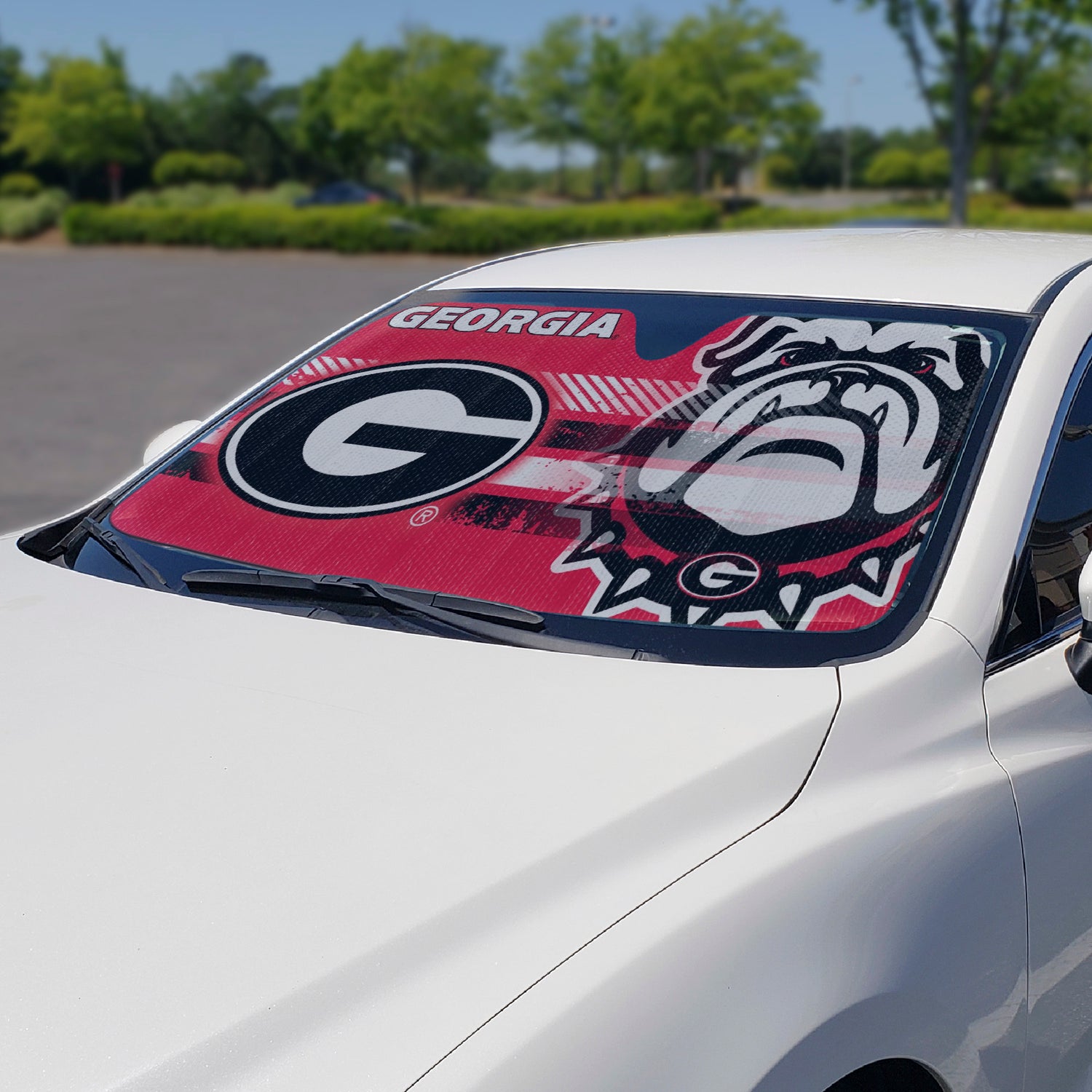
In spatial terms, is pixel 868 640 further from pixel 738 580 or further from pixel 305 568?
pixel 305 568

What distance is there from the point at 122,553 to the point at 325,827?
1.11m

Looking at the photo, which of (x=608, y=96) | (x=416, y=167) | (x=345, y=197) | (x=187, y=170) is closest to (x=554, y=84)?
(x=608, y=96)

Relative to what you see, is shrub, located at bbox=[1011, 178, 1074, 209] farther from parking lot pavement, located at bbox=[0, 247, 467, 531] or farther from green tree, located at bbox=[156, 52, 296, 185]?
green tree, located at bbox=[156, 52, 296, 185]

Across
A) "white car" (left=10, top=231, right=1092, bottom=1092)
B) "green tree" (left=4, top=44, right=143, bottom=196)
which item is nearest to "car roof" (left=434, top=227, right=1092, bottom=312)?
"white car" (left=10, top=231, right=1092, bottom=1092)

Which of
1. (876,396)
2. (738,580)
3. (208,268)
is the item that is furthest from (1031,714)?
(208,268)

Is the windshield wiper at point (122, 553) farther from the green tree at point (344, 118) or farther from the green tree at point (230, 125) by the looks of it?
the green tree at point (230, 125)

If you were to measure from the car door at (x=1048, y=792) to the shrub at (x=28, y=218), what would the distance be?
42.1 meters

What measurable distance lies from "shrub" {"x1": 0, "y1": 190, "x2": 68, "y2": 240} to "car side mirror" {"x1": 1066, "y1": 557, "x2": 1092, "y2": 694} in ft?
138

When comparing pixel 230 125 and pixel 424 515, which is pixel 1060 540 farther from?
pixel 230 125

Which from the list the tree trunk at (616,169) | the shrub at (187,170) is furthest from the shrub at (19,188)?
the tree trunk at (616,169)

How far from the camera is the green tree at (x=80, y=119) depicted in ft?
190

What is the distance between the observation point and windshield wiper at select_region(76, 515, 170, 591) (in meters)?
2.35

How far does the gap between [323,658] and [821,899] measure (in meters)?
0.82

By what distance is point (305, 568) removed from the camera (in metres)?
2.28
